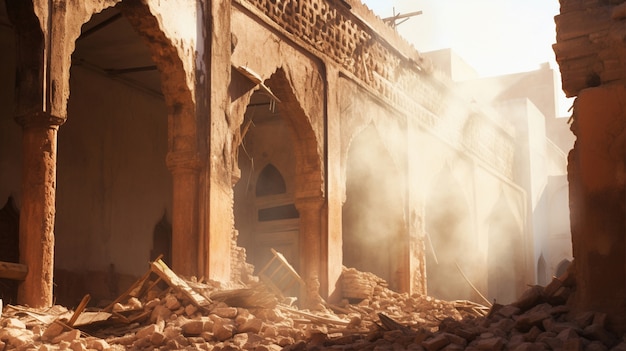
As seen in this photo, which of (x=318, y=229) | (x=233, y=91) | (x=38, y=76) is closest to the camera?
(x=38, y=76)

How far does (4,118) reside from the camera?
12070 millimetres

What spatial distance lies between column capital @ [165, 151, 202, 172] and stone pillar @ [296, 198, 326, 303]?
334cm

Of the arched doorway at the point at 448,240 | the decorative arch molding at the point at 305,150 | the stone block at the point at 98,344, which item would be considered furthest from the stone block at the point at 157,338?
Answer: the arched doorway at the point at 448,240

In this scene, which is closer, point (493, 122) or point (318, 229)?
point (318, 229)

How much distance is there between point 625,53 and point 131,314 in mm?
5439

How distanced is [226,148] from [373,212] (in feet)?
20.7

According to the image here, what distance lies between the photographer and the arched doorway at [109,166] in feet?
42.2

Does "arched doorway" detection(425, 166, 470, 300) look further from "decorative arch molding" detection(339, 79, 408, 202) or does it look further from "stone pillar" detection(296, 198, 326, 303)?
"stone pillar" detection(296, 198, 326, 303)

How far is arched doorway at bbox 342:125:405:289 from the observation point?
53.9 ft

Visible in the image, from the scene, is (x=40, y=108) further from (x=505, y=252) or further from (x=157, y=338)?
(x=505, y=252)

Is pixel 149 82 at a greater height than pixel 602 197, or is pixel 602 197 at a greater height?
pixel 149 82

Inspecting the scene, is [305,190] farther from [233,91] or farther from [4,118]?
[4,118]

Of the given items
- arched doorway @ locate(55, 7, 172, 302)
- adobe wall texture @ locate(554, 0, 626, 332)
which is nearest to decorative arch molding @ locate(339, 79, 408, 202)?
arched doorway @ locate(55, 7, 172, 302)

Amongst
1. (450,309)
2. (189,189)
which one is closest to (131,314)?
(189,189)
